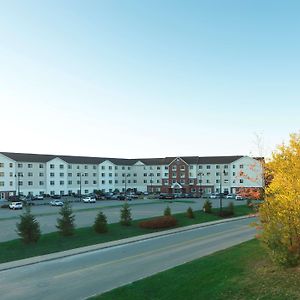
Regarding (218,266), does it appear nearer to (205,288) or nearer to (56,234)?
(205,288)

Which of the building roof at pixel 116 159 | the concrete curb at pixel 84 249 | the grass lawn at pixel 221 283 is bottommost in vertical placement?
the concrete curb at pixel 84 249

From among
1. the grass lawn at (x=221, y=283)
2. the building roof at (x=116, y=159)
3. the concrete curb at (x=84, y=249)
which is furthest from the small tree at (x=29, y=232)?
the building roof at (x=116, y=159)

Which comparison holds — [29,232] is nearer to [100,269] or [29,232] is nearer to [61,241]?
[61,241]

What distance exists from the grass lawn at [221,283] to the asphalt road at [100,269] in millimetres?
1425

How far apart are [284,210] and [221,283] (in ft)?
12.3

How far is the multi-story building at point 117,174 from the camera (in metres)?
92.2

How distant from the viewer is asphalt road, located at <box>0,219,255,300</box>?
14.9 m

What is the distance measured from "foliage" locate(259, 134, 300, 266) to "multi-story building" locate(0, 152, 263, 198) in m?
76.6

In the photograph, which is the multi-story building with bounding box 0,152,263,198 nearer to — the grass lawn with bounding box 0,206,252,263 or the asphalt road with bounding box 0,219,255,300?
the grass lawn with bounding box 0,206,252,263

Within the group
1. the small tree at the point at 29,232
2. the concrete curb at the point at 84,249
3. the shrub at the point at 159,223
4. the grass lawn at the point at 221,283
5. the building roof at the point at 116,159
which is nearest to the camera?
the grass lawn at the point at 221,283

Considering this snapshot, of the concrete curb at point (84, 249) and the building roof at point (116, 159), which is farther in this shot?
the building roof at point (116, 159)

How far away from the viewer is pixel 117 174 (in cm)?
11500

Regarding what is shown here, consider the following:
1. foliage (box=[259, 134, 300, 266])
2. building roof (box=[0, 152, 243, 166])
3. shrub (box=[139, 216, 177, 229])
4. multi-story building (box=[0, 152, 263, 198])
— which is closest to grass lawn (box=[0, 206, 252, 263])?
shrub (box=[139, 216, 177, 229])

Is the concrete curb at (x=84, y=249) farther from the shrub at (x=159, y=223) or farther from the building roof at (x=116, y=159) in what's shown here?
the building roof at (x=116, y=159)
